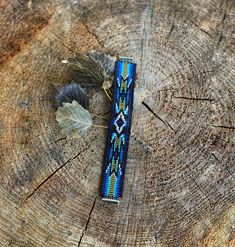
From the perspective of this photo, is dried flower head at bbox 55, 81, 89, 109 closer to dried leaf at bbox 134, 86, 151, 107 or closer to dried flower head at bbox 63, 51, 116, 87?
dried flower head at bbox 63, 51, 116, 87

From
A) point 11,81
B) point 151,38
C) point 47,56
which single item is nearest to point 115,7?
point 151,38

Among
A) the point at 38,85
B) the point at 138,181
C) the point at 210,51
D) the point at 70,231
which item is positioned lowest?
the point at 70,231

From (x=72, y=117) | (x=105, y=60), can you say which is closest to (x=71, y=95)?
(x=72, y=117)

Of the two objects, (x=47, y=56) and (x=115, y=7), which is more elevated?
(x=115, y=7)

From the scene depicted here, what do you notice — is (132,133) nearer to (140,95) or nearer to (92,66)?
(140,95)

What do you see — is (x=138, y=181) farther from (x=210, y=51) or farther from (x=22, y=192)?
(x=210, y=51)

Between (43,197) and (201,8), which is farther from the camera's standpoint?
(201,8)
